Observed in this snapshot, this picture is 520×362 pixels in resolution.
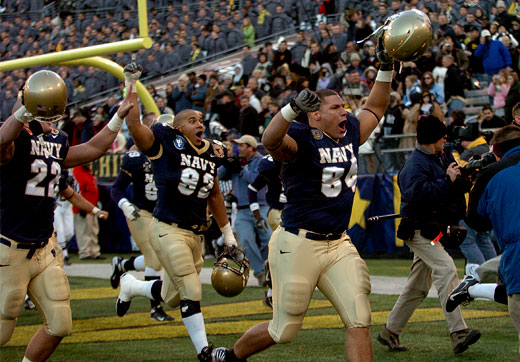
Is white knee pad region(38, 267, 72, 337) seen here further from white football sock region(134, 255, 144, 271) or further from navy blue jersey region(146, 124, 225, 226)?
white football sock region(134, 255, 144, 271)

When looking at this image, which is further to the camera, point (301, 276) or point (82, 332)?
point (82, 332)

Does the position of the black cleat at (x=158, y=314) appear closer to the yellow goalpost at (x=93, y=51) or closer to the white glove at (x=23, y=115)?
the yellow goalpost at (x=93, y=51)

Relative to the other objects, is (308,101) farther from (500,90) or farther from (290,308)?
(500,90)

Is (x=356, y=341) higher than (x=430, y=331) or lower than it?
higher

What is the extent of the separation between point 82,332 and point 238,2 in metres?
18.0

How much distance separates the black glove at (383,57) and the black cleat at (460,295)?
1.74m

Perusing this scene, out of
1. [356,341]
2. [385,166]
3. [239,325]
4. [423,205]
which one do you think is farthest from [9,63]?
[385,166]

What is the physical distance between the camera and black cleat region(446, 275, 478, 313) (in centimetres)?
610

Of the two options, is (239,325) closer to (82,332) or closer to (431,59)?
(82,332)

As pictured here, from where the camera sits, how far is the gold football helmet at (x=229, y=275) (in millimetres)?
6141

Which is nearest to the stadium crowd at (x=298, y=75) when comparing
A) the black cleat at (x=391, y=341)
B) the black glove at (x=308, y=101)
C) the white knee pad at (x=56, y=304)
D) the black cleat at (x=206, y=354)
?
the black cleat at (x=391, y=341)

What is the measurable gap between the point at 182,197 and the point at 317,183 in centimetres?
188

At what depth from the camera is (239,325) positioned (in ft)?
26.1

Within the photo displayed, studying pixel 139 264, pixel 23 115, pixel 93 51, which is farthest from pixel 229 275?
pixel 93 51
